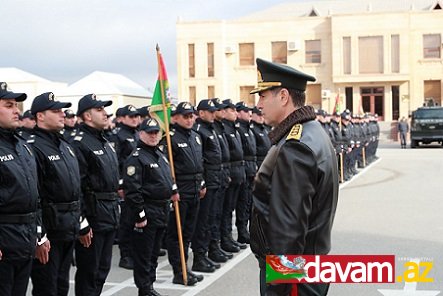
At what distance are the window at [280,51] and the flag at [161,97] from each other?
47.5 metres

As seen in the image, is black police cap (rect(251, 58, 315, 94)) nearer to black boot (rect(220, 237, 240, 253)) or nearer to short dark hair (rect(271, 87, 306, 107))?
short dark hair (rect(271, 87, 306, 107))

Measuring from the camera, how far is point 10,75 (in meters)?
51.8

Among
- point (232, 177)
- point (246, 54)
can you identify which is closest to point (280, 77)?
point (232, 177)

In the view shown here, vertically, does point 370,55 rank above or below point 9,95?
above

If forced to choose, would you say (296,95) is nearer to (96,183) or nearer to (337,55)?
(96,183)

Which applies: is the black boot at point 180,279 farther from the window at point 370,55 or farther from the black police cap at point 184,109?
the window at point 370,55

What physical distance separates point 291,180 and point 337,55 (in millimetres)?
51808

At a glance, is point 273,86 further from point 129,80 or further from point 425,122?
point 129,80

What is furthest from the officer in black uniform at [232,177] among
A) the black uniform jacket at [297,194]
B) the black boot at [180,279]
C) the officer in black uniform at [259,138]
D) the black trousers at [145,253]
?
the black uniform jacket at [297,194]

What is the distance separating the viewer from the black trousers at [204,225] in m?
8.64

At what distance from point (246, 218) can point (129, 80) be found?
37.0 meters

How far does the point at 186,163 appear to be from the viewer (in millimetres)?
8414

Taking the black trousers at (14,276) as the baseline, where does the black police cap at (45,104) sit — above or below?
above

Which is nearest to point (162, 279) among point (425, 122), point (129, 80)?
point (425, 122)
